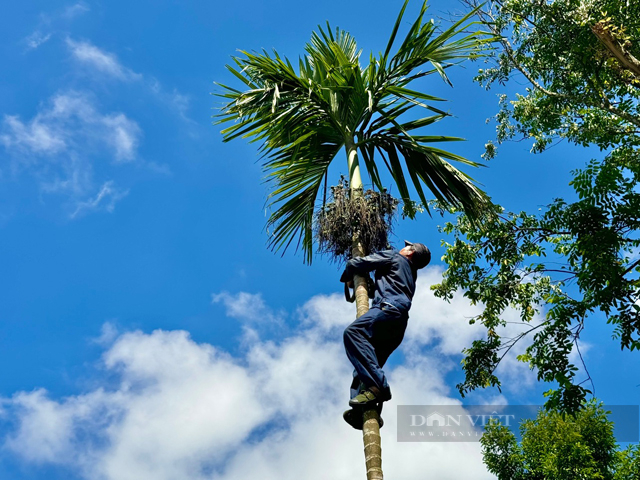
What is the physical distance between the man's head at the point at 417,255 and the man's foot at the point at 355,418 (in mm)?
1444

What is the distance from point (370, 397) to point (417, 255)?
1502 millimetres

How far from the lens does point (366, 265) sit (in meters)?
5.18

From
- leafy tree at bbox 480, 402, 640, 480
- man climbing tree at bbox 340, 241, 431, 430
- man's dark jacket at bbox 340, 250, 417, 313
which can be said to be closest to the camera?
man climbing tree at bbox 340, 241, 431, 430

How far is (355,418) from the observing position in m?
4.55

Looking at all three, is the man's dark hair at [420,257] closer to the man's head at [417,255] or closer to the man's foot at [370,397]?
the man's head at [417,255]

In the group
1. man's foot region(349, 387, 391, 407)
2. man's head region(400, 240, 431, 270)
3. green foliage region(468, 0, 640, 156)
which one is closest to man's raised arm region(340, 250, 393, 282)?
man's head region(400, 240, 431, 270)

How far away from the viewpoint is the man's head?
554 centimetres

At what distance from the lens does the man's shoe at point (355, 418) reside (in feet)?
14.8

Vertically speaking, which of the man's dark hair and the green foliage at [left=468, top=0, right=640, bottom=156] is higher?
the green foliage at [left=468, top=0, right=640, bottom=156]

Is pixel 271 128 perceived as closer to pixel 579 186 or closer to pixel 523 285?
pixel 579 186

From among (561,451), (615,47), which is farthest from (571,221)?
(561,451)

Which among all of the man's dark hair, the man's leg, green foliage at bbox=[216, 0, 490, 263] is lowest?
the man's leg

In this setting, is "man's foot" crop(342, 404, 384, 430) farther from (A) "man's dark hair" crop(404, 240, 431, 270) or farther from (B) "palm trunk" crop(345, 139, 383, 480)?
(A) "man's dark hair" crop(404, 240, 431, 270)

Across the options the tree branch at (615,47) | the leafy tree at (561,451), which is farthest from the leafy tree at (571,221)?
the leafy tree at (561,451)
